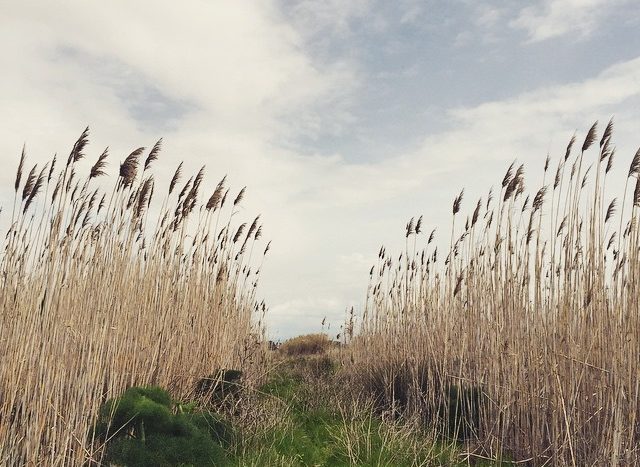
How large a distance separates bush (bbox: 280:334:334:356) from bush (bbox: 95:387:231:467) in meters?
10.6

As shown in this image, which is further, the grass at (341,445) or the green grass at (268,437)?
the grass at (341,445)

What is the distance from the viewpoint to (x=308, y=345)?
48.4 feet

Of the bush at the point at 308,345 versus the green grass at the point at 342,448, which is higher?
the bush at the point at 308,345

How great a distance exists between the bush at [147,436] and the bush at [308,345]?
1062 centimetres

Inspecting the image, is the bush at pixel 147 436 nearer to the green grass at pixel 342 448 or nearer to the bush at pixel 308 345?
the green grass at pixel 342 448

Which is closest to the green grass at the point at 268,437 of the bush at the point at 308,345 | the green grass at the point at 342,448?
the green grass at the point at 342,448

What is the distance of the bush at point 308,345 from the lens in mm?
14546

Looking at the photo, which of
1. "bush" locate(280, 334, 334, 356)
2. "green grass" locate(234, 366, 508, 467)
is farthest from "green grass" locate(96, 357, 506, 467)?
"bush" locate(280, 334, 334, 356)

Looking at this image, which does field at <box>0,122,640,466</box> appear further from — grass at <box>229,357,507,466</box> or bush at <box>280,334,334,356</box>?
bush at <box>280,334,334,356</box>

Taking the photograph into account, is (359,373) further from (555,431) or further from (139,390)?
(139,390)

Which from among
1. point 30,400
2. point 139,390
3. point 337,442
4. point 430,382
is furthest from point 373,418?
point 30,400

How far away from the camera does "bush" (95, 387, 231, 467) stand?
3576mm

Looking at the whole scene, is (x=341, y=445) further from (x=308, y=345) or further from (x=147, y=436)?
(x=308, y=345)

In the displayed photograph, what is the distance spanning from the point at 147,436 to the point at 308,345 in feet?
36.6
